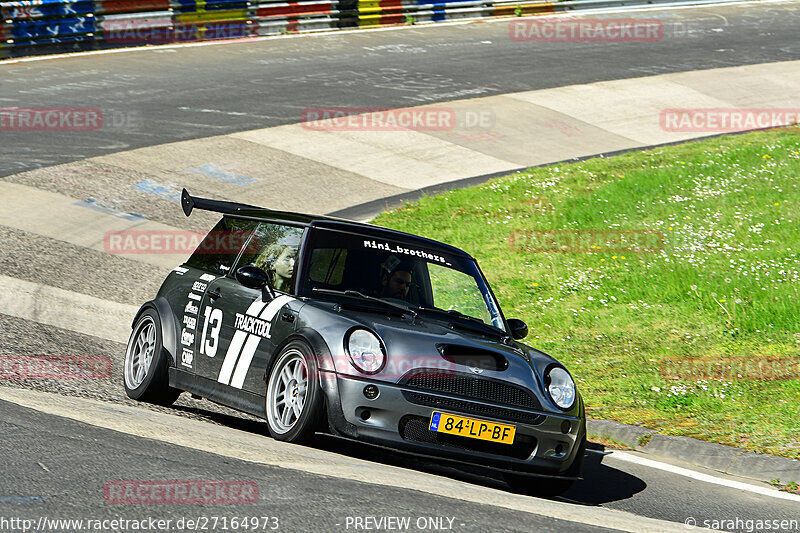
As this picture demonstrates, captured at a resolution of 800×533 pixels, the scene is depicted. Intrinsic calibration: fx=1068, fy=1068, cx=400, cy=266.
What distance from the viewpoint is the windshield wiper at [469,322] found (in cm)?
713

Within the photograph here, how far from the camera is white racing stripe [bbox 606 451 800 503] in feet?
22.6

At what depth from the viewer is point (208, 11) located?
25.1 m

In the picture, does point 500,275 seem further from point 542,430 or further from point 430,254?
point 542,430

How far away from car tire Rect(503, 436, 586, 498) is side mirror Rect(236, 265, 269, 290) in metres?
2.03

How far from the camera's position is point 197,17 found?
2497 centimetres

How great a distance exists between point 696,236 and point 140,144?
29.4ft
